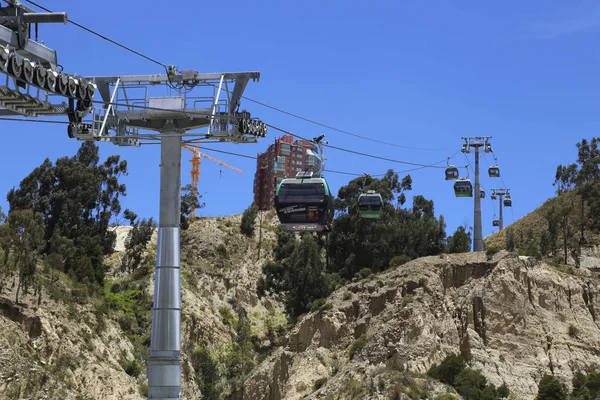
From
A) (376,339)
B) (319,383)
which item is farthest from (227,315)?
(376,339)

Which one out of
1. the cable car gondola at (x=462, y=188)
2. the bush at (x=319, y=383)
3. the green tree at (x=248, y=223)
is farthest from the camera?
the green tree at (x=248, y=223)

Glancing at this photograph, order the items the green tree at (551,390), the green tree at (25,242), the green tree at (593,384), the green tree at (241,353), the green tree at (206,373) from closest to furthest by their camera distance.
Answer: the green tree at (551,390) < the green tree at (593,384) < the green tree at (25,242) < the green tree at (206,373) < the green tree at (241,353)

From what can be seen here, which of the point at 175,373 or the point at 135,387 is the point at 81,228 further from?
the point at 175,373

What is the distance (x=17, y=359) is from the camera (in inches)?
2763

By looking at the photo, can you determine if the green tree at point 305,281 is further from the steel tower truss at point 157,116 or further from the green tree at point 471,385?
the steel tower truss at point 157,116

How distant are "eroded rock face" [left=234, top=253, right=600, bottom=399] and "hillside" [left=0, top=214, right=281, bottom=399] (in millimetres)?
10954

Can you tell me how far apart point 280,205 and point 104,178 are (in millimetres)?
47698

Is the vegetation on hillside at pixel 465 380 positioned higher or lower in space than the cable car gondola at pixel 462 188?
lower

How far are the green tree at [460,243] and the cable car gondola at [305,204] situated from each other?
35.4m

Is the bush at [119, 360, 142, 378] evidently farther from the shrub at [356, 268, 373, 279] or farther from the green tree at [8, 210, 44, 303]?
the shrub at [356, 268, 373, 279]

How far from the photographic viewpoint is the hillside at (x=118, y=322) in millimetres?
71688

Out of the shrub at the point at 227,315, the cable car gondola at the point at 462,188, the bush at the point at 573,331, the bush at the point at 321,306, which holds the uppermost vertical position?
the cable car gondola at the point at 462,188

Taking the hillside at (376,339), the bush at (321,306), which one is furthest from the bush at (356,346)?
the bush at (321,306)

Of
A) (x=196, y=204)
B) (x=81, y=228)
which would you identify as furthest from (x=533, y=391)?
(x=196, y=204)
